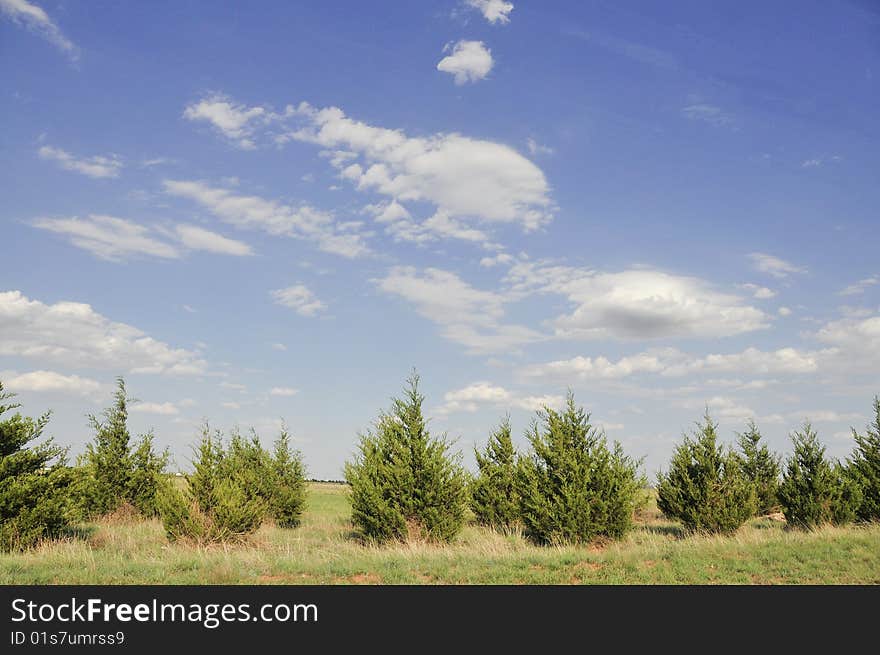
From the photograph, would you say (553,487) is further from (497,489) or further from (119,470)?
(119,470)

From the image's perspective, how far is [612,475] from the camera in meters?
18.7

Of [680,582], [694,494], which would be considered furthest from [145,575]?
[694,494]

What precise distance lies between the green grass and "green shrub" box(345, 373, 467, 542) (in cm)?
82

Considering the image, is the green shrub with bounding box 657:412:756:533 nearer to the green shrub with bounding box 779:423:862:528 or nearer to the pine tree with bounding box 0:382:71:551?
the green shrub with bounding box 779:423:862:528

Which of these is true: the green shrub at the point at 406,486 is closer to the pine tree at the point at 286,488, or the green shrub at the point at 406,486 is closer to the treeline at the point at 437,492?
the treeline at the point at 437,492

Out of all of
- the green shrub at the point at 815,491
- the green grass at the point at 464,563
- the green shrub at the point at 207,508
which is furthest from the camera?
the green shrub at the point at 815,491

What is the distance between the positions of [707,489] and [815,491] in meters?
6.39

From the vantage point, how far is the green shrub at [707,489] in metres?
21.0

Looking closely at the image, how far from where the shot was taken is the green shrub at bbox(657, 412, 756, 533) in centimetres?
2095

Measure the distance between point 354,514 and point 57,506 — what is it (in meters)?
8.36

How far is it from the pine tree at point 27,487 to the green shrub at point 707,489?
65.3 feet

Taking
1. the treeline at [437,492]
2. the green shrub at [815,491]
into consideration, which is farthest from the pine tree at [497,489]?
the green shrub at [815,491]
